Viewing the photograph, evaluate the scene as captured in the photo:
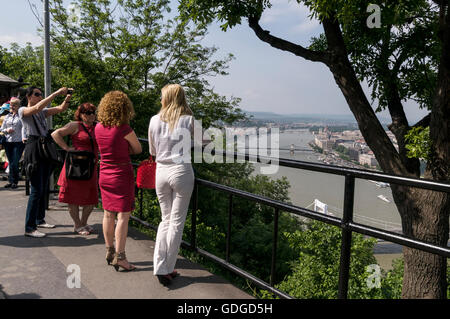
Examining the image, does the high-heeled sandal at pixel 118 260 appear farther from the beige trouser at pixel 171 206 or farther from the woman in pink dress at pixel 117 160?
the beige trouser at pixel 171 206

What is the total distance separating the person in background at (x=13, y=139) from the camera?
7.69 meters

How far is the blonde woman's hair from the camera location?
3.18m

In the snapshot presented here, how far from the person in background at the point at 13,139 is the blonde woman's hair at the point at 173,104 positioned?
5.64 m

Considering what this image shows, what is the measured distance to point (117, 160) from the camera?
3.57 m

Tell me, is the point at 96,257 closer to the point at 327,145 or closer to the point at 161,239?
the point at 161,239

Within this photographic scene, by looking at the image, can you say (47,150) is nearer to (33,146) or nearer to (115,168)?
(33,146)

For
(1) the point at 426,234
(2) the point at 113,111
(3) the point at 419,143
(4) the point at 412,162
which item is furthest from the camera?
(4) the point at 412,162

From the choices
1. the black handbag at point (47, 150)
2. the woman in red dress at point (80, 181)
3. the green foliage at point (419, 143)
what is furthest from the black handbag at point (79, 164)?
the green foliage at point (419, 143)

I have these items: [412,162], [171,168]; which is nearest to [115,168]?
[171,168]

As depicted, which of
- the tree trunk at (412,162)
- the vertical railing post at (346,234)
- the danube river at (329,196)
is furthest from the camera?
the danube river at (329,196)

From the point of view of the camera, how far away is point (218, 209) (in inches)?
1049

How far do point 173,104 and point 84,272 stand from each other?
1.77 metres
